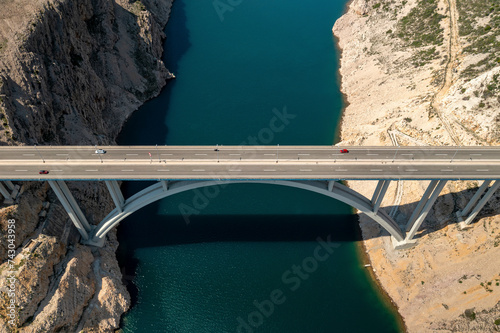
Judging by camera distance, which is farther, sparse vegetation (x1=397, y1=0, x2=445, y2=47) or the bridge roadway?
sparse vegetation (x1=397, y1=0, x2=445, y2=47)

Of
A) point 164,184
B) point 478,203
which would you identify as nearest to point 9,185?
point 164,184

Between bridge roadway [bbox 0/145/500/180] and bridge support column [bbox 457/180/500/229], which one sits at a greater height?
bridge roadway [bbox 0/145/500/180]

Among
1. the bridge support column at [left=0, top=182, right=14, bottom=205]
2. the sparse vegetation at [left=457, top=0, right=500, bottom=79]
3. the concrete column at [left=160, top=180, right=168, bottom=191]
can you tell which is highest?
the bridge support column at [left=0, top=182, right=14, bottom=205]

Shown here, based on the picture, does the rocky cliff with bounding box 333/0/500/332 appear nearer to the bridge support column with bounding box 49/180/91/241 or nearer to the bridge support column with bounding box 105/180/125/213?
the bridge support column with bounding box 105/180/125/213

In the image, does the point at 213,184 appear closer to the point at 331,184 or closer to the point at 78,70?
the point at 331,184

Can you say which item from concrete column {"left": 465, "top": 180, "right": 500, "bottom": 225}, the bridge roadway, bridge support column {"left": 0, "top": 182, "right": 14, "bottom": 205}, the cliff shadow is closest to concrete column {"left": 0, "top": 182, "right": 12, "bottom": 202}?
bridge support column {"left": 0, "top": 182, "right": 14, "bottom": 205}

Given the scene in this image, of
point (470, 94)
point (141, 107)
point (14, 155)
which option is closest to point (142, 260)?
point (14, 155)
